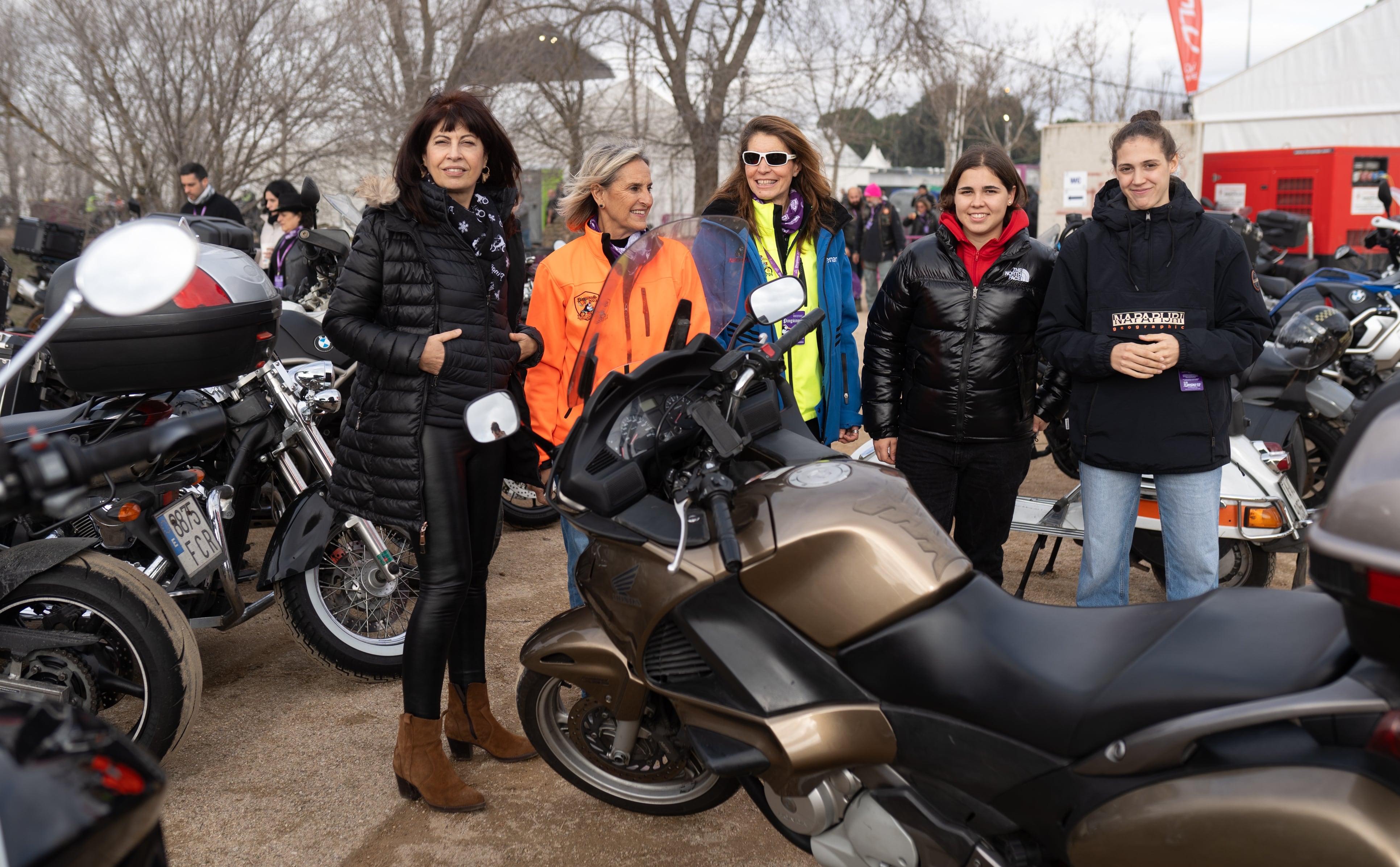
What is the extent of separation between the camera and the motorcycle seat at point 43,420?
3309 millimetres

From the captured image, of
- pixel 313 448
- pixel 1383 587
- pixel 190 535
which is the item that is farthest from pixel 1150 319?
pixel 190 535

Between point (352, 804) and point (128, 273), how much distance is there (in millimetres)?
2033

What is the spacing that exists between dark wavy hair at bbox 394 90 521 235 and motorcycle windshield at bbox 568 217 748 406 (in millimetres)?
537

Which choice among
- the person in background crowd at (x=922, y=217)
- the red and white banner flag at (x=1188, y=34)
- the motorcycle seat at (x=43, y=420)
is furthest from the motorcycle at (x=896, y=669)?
the red and white banner flag at (x=1188, y=34)

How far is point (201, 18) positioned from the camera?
435 inches

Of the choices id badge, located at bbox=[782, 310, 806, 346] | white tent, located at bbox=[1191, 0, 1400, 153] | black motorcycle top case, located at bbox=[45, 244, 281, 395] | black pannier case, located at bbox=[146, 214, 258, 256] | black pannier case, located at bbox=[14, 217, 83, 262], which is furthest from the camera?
white tent, located at bbox=[1191, 0, 1400, 153]

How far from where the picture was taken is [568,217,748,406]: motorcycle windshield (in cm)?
275

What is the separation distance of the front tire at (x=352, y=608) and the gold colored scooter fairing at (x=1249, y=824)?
253cm

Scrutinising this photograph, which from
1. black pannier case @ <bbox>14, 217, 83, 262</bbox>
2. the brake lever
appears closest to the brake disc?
the brake lever

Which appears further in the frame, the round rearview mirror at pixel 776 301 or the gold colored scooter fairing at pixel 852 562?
the round rearview mirror at pixel 776 301

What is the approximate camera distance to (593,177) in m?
3.24

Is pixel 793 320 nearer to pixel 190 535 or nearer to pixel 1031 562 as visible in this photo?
pixel 1031 562

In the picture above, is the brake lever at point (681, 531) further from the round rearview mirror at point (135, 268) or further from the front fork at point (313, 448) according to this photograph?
the front fork at point (313, 448)

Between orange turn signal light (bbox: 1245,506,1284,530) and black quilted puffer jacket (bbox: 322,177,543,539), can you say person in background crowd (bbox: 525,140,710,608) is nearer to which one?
black quilted puffer jacket (bbox: 322,177,543,539)
